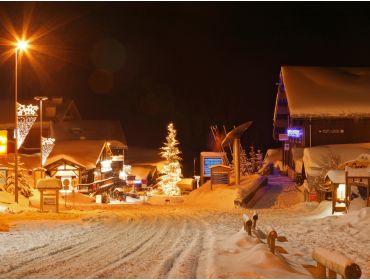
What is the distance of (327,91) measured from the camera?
3819cm

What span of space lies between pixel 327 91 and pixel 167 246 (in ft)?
95.0

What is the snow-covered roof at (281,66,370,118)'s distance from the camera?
115 ft

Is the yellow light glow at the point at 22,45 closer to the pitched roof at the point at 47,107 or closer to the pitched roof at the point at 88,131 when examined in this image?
the pitched roof at the point at 47,107

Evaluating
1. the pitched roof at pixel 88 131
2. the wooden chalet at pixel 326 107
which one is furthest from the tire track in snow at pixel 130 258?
the pitched roof at pixel 88 131

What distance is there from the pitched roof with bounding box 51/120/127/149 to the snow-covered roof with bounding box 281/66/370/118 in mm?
29280

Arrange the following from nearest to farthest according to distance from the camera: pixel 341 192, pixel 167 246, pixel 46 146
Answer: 1. pixel 167 246
2. pixel 341 192
3. pixel 46 146

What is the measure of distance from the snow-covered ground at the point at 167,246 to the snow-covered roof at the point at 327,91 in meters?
16.0

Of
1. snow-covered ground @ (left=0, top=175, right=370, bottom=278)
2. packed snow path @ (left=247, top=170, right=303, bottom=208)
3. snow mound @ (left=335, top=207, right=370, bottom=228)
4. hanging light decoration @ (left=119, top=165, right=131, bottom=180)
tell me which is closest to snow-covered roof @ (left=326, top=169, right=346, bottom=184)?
snow-covered ground @ (left=0, top=175, right=370, bottom=278)

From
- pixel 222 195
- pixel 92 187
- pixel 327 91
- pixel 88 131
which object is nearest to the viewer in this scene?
pixel 222 195

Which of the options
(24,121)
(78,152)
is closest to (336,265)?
(24,121)

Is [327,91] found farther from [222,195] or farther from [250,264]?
[250,264]

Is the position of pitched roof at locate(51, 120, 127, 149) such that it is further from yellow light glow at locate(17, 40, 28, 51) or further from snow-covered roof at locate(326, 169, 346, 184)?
snow-covered roof at locate(326, 169, 346, 184)

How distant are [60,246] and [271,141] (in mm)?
58130

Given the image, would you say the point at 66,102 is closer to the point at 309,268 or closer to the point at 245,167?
the point at 245,167
